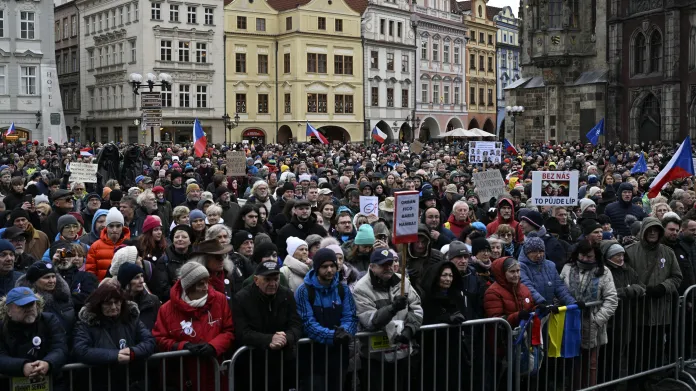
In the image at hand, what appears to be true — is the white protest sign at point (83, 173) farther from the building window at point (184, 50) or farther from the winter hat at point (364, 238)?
the building window at point (184, 50)

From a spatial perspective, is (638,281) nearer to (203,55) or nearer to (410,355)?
(410,355)

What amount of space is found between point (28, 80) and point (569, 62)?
108ft

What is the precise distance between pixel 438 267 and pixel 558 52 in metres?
43.2

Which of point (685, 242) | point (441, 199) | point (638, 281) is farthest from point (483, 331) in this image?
point (441, 199)

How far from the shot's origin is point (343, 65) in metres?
63.9

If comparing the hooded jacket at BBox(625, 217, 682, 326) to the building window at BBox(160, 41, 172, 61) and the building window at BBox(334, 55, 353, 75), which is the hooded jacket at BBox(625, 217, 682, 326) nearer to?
the building window at BBox(160, 41, 172, 61)

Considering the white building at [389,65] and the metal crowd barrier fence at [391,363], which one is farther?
the white building at [389,65]

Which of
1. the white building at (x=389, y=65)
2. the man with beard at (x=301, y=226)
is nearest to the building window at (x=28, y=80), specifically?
the white building at (x=389, y=65)

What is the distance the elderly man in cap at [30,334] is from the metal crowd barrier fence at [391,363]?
1180mm

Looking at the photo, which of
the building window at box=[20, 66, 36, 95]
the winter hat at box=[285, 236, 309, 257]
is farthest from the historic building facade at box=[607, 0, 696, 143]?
the winter hat at box=[285, 236, 309, 257]

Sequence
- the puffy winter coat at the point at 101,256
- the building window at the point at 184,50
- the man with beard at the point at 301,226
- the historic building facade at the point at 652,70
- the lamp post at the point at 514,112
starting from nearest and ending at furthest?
the puffy winter coat at the point at 101,256 → the man with beard at the point at 301,226 → the historic building facade at the point at 652,70 → the lamp post at the point at 514,112 → the building window at the point at 184,50

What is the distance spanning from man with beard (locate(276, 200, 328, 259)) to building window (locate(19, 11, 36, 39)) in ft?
156

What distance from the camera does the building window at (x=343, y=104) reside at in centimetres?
6372

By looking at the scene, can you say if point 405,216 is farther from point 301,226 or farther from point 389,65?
point 389,65
